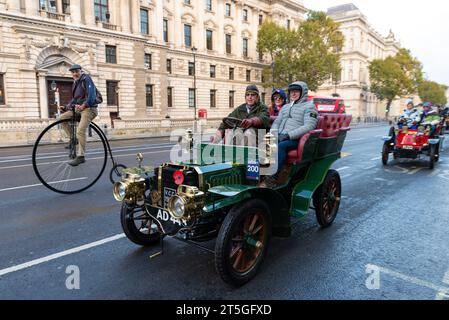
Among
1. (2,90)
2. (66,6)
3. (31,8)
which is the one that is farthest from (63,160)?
(66,6)

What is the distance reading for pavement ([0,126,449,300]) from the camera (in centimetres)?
314

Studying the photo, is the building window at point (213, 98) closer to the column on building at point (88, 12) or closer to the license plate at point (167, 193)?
the column on building at point (88, 12)

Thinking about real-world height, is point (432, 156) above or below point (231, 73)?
below

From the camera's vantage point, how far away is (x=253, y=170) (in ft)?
12.8

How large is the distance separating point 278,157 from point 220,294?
197cm

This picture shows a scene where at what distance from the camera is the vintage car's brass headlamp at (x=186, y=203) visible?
3.01 metres

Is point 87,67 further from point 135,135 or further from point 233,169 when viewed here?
point 233,169

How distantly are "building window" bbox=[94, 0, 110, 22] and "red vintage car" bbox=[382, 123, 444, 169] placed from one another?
30.5 m

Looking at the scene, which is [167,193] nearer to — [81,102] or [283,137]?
[283,137]

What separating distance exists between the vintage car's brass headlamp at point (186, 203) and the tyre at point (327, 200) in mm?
2421

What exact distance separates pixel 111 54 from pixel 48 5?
6521 millimetres

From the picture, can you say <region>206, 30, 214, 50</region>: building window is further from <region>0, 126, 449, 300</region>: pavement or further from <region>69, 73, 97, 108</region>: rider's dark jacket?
<region>0, 126, 449, 300</region>: pavement
